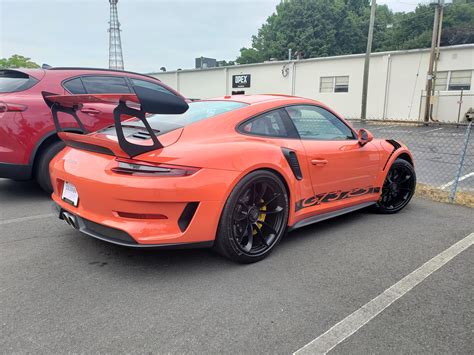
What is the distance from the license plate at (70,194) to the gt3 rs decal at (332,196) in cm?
179

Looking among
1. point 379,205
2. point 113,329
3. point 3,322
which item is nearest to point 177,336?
point 113,329

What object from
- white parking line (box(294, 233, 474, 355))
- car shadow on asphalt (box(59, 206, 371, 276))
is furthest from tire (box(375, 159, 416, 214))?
car shadow on asphalt (box(59, 206, 371, 276))

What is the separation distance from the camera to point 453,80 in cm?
2102

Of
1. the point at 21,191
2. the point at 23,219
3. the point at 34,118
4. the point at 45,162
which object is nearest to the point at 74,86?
the point at 34,118

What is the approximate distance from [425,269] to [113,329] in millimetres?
2363

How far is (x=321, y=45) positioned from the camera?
5281 centimetres

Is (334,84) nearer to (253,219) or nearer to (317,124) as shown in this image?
(317,124)

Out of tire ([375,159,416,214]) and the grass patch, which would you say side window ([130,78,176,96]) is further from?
the grass patch

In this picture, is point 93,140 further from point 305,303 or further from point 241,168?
point 305,303

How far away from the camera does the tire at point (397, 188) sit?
467 cm

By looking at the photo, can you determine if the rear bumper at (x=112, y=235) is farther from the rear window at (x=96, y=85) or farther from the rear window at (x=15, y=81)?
the rear window at (x=96, y=85)

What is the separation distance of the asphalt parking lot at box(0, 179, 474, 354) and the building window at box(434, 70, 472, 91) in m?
19.9

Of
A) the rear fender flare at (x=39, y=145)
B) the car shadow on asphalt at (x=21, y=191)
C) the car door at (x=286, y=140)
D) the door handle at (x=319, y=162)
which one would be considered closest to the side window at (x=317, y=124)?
the car door at (x=286, y=140)

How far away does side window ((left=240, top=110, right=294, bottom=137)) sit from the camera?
3.35 meters
